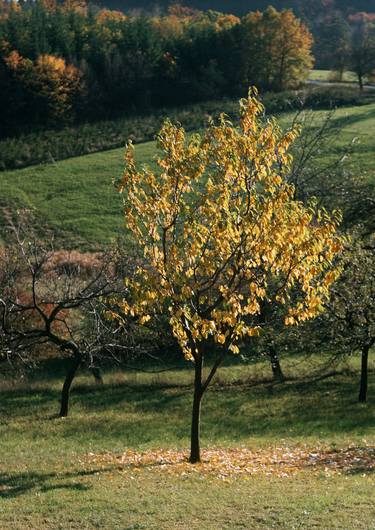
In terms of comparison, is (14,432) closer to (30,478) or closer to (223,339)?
(30,478)

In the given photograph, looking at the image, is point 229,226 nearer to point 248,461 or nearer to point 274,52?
point 248,461

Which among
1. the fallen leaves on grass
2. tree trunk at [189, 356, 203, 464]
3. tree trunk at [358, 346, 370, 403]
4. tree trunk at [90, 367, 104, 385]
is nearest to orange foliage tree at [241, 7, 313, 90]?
tree trunk at [90, 367, 104, 385]

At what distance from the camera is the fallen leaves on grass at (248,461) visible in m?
17.9

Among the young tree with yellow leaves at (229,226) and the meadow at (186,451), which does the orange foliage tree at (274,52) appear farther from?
the young tree with yellow leaves at (229,226)

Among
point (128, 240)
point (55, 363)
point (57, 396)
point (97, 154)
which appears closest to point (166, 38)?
point (97, 154)

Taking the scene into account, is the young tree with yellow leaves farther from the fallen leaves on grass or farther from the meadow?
the meadow

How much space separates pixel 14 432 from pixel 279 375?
12.7 meters

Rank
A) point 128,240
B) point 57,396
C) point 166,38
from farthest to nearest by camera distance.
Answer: point 166,38, point 128,240, point 57,396

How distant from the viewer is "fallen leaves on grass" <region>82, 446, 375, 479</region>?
17.9 m

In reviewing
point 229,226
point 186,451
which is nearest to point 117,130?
point 186,451

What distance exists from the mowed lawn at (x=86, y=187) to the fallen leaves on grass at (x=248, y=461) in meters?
32.9

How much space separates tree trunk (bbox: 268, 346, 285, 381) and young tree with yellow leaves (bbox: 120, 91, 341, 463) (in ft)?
46.3

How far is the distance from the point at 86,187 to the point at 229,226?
4991 cm

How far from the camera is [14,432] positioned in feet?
87.2
